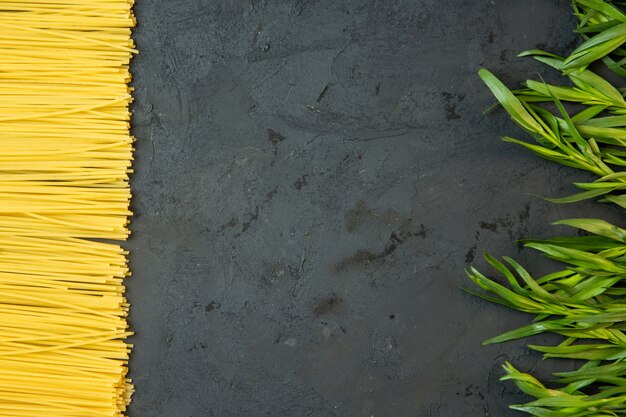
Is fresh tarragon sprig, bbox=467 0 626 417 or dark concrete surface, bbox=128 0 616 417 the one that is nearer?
fresh tarragon sprig, bbox=467 0 626 417

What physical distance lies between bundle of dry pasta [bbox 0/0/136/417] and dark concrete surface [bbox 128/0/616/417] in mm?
84

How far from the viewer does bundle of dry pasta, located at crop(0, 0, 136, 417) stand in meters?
1.56

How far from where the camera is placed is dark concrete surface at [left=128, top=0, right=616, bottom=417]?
64.2 inches

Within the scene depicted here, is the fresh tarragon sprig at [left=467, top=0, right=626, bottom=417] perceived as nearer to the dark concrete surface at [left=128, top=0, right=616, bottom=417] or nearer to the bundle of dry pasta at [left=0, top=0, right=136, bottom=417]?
the dark concrete surface at [left=128, top=0, right=616, bottom=417]

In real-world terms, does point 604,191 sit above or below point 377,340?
above

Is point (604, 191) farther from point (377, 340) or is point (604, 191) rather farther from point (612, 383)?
point (377, 340)

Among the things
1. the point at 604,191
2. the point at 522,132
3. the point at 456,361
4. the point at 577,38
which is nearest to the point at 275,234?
the point at 456,361

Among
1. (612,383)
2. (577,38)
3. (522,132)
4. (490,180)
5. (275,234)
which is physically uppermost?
(577,38)

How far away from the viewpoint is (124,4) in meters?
1.60

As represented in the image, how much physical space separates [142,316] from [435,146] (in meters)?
0.92

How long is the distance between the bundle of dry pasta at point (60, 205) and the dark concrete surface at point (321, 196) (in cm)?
8

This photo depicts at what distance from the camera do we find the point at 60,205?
1.57 metres

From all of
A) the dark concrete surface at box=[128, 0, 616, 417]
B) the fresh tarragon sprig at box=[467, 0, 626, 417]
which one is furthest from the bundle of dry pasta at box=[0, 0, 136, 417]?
the fresh tarragon sprig at box=[467, 0, 626, 417]

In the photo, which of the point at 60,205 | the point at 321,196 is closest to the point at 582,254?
the point at 321,196
